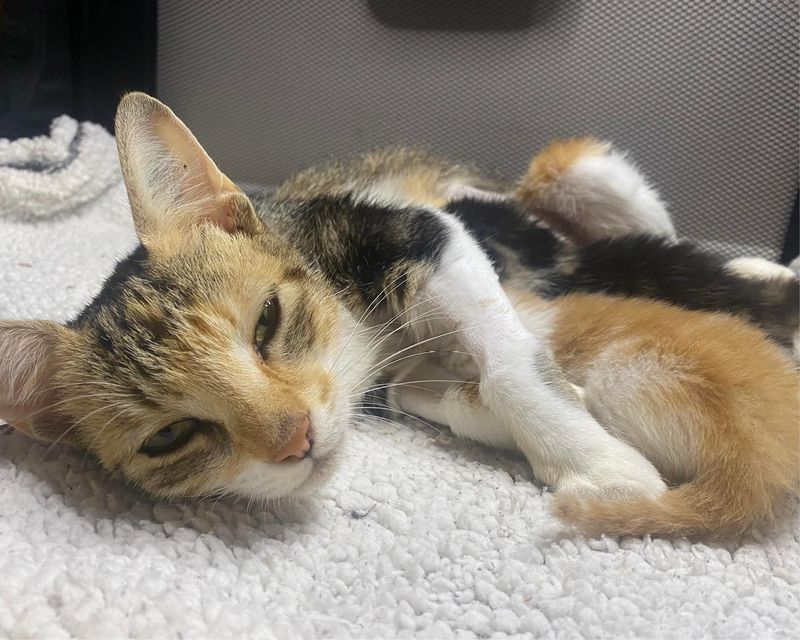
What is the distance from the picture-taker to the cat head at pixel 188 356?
29.2 inches

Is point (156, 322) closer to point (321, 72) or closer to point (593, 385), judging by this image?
point (593, 385)

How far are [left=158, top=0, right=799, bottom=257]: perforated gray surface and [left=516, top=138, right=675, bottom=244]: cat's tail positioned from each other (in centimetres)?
44

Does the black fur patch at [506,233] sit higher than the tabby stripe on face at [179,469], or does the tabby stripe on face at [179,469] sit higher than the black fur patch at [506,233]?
the black fur patch at [506,233]

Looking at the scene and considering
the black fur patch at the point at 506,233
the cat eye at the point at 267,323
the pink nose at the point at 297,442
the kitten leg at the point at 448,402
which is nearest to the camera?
the pink nose at the point at 297,442

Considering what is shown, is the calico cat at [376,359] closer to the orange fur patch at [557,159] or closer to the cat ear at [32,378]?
the cat ear at [32,378]

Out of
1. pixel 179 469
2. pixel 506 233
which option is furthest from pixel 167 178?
pixel 506 233

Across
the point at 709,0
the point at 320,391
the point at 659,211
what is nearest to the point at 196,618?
the point at 320,391

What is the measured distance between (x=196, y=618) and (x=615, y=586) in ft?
1.46

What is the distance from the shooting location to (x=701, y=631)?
640 millimetres

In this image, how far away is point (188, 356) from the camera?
75 centimetres

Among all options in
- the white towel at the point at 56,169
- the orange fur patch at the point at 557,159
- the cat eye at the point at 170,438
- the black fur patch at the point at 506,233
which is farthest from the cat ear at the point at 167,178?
the white towel at the point at 56,169

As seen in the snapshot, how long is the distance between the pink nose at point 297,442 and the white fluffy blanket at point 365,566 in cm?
12

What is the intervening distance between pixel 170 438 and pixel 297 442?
7.5 inches

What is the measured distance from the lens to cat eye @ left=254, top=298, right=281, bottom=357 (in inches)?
32.7
